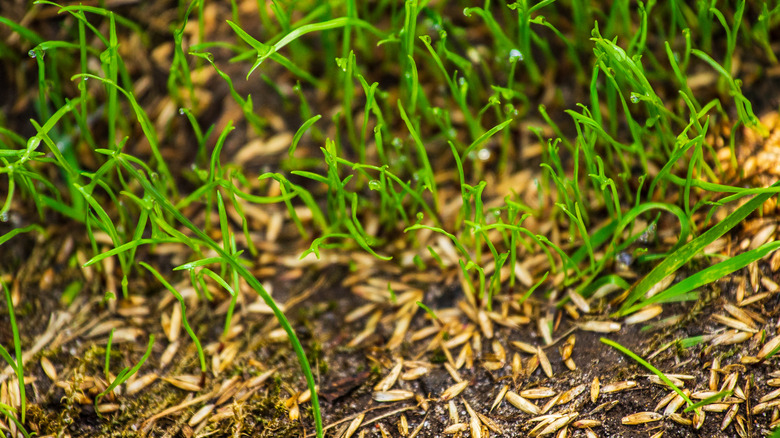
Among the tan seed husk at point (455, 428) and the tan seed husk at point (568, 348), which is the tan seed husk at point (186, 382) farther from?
the tan seed husk at point (568, 348)

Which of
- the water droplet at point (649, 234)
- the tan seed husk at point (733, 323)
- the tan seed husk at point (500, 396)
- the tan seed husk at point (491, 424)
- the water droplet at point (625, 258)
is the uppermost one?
the water droplet at point (649, 234)

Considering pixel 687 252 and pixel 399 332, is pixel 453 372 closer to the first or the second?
pixel 399 332

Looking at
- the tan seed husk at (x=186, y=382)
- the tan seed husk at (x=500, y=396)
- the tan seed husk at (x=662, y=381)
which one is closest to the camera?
the tan seed husk at (x=662, y=381)

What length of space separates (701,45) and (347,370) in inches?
59.8

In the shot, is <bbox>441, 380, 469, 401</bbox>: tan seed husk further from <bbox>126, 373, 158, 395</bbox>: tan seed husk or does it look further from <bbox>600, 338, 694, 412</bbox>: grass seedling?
<bbox>126, 373, 158, 395</bbox>: tan seed husk

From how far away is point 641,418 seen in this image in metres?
1.41

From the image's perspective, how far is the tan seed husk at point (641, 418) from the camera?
4.59 feet

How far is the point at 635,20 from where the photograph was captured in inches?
78.3

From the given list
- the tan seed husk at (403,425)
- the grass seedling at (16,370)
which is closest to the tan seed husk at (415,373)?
the tan seed husk at (403,425)

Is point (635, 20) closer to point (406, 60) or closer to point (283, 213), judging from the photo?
point (406, 60)

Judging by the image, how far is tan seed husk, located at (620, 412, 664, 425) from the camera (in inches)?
55.1

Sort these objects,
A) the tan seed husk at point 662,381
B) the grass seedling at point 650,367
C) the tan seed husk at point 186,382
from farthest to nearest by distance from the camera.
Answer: the tan seed husk at point 186,382
the tan seed husk at point 662,381
the grass seedling at point 650,367

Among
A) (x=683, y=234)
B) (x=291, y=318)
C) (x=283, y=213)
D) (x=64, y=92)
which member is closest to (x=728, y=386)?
(x=683, y=234)

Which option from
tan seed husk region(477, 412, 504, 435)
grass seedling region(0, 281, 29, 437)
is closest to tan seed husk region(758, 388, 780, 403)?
tan seed husk region(477, 412, 504, 435)
